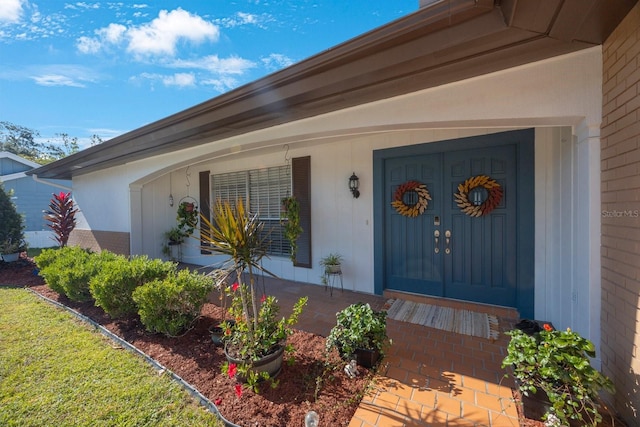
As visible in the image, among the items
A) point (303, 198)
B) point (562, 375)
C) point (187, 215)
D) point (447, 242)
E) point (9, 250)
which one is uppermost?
A: point (303, 198)

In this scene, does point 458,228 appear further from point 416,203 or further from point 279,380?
point 279,380

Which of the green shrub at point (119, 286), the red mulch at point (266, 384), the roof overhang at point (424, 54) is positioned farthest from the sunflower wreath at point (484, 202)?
the green shrub at point (119, 286)

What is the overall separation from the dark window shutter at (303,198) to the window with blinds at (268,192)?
0.30m

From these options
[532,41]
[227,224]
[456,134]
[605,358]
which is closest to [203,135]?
[227,224]

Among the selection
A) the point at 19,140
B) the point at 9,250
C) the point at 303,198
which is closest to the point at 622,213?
the point at 303,198

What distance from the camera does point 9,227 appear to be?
762cm

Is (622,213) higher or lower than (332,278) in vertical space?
higher

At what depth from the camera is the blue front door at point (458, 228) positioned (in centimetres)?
368

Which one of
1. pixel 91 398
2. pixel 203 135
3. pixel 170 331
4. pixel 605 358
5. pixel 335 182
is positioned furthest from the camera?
pixel 335 182

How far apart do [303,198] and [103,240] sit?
674 cm

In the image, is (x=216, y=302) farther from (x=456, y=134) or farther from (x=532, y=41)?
(x=532, y=41)

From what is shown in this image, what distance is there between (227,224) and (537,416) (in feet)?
9.12

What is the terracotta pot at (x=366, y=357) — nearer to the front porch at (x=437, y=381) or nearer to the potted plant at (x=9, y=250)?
the front porch at (x=437, y=381)

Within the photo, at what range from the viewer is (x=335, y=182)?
206 inches
